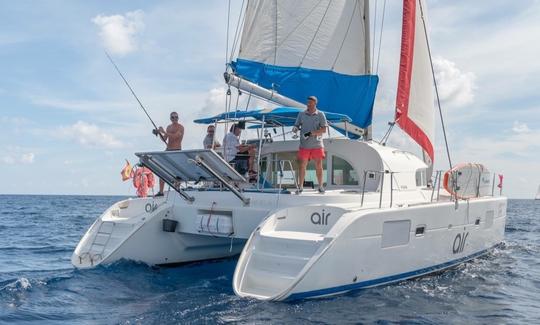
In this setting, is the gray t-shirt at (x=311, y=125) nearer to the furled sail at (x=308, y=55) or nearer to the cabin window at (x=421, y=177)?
the furled sail at (x=308, y=55)

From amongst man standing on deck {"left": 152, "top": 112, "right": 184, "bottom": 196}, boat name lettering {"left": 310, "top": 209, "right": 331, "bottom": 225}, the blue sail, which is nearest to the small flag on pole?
man standing on deck {"left": 152, "top": 112, "right": 184, "bottom": 196}

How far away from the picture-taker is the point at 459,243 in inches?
362

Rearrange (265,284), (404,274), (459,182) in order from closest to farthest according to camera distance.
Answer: (265,284), (404,274), (459,182)

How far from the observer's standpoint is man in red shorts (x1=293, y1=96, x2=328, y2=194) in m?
7.86

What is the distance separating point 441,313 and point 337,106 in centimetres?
468

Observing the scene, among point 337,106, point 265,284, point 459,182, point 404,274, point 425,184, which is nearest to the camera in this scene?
point 265,284

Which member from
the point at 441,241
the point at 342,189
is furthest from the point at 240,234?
the point at 441,241

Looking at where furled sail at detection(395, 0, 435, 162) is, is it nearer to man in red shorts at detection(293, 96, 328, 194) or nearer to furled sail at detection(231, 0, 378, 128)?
furled sail at detection(231, 0, 378, 128)

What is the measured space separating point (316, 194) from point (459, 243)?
10.4 ft

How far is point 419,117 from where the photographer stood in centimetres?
1070

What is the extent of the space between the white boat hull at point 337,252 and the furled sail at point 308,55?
2.92 meters

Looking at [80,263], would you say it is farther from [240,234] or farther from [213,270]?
[240,234]

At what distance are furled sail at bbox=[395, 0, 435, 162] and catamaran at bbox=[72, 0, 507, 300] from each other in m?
0.02

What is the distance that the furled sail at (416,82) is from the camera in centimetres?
1036
